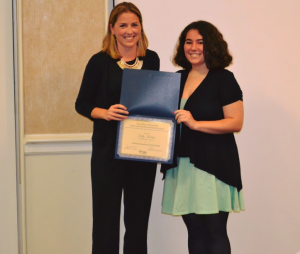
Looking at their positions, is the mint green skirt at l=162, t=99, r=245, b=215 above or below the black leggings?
above

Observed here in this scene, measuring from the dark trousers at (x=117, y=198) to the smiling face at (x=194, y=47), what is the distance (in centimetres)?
56

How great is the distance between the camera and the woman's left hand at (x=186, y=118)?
1.95m

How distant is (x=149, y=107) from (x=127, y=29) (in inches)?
15.5

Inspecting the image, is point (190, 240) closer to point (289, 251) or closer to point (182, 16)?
point (289, 251)

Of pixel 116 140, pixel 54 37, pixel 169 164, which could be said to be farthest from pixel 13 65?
pixel 169 164

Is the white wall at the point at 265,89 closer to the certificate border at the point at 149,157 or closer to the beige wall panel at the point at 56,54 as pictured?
the beige wall panel at the point at 56,54

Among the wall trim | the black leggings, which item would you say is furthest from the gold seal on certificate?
the wall trim

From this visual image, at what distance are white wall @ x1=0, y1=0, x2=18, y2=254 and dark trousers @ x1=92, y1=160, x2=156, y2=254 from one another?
0.81m

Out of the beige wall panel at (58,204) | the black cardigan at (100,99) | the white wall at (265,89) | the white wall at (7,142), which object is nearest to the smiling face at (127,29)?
the black cardigan at (100,99)

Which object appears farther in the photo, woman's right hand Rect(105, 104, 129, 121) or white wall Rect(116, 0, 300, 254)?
white wall Rect(116, 0, 300, 254)


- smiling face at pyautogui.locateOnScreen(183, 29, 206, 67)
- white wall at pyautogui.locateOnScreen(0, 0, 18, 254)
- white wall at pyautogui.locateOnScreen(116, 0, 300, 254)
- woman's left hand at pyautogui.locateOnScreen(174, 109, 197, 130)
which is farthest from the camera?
white wall at pyautogui.locateOnScreen(116, 0, 300, 254)

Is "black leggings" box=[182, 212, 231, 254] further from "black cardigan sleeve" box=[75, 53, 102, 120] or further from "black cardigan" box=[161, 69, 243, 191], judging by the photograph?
"black cardigan sleeve" box=[75, 53, 102, 120]

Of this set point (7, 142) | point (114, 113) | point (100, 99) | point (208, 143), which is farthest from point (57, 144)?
point (208, 143)

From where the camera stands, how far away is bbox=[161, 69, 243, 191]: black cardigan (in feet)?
6.57
